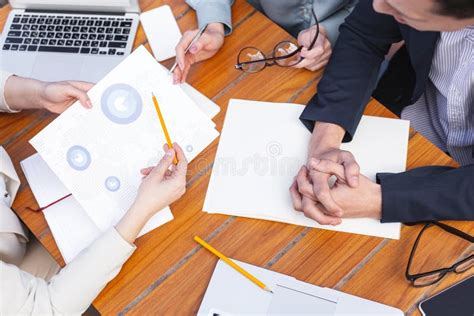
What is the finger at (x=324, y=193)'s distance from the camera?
2.99 feet

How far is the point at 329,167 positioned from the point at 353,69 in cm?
26

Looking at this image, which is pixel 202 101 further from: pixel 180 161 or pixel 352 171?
pixel 352 171

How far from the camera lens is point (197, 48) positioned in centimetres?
108

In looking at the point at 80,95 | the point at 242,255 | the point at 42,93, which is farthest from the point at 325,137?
the point at 42,93

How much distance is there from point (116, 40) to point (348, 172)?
63cm

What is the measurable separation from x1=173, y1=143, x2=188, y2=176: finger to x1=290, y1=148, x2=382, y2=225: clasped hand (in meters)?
0.21

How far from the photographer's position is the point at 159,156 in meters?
1.01

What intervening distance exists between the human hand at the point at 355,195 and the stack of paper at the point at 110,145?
259 millimetres

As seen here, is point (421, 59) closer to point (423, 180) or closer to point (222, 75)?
point (423, 180)

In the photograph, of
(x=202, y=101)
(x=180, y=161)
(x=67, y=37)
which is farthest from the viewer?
(x=67, y=37)

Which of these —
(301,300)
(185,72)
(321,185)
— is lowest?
(301,300)

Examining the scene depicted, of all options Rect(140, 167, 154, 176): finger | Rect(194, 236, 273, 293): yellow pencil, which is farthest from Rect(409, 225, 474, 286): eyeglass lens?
Rect(140, 167, 154, 176): finger

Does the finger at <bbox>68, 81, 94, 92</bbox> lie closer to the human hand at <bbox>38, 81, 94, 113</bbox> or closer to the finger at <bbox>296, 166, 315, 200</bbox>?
the human hand at <bbox>38, 81, 94, 113</bbox>

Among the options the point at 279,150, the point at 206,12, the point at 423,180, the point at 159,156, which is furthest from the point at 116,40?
the point at 423,180
